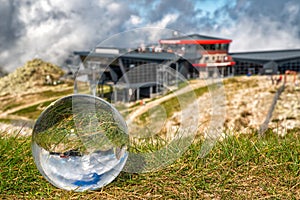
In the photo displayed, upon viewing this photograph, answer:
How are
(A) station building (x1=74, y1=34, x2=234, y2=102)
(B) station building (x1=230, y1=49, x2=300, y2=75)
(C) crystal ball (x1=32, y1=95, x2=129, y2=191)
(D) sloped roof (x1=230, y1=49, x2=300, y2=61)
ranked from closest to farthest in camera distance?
(C) crystal ball (x1=32, y1=95, x2=129, y2=191)
(A) station building (x1=74, y1=34, x2=234, y2=102)
(B) station building (x1=230, y1=49, x2=300, y2=75)
(D) sloped roof (x1=230, y1=49, x2=300, y2=61)

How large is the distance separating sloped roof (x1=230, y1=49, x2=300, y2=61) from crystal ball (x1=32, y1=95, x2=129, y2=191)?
3317 centimetres

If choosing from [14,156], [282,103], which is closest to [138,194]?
[14,156]

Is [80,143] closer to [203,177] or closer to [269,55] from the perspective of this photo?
[203,177]

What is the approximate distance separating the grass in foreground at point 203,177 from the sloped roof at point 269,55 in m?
32.2

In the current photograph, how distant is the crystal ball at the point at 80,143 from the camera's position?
332cm

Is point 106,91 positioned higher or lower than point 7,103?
higher

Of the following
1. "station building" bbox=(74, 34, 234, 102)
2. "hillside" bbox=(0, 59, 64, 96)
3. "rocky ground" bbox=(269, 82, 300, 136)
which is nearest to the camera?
"station building" bbox=(74, 34, 234, 102)

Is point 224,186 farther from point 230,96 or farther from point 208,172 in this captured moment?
point 230,96

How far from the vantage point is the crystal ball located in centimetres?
332

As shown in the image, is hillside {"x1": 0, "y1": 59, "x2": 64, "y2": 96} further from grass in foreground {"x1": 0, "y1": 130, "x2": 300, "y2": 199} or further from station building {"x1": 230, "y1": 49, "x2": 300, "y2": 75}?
grass in foreground {"x1": 0, "y1": 130, "x2": 300, "y2": 199}

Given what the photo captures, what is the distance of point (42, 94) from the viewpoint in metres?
37.3

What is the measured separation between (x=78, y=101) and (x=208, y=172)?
1366mm

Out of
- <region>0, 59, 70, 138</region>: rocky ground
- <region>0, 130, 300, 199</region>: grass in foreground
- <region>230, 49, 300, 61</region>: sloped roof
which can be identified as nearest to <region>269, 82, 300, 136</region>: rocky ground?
<region>230, 49, 300, 61</region>: sloped roof

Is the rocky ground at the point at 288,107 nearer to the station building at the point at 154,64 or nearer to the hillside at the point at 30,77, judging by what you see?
the station building at the point at 154,64
